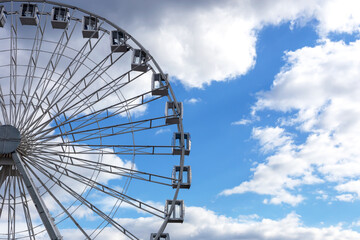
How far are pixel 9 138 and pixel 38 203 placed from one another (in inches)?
129

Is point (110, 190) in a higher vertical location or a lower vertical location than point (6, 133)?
lower

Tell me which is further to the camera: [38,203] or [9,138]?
[9,138]

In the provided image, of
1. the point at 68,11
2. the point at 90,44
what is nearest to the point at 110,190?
the point at 90,44

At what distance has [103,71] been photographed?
24109 millimetres

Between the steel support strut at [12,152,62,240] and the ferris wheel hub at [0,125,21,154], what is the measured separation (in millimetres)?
355

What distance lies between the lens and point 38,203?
19.3 meters

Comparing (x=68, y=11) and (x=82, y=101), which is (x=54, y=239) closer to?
(x=82, y=101)

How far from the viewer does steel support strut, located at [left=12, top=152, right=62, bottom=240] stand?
18.8 metres

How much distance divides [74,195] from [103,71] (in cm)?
650

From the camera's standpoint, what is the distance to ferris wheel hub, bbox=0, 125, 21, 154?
2030 centimetres

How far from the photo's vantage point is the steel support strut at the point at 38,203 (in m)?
Result: 18.8

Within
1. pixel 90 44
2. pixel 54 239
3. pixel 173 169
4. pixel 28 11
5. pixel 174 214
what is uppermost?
pixel 28 11

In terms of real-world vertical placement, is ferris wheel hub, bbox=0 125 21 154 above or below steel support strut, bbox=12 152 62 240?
above

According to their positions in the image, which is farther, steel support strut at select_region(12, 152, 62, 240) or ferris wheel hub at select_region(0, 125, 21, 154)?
ferris wheel hub at select_region(0, 125, 21, 154)
